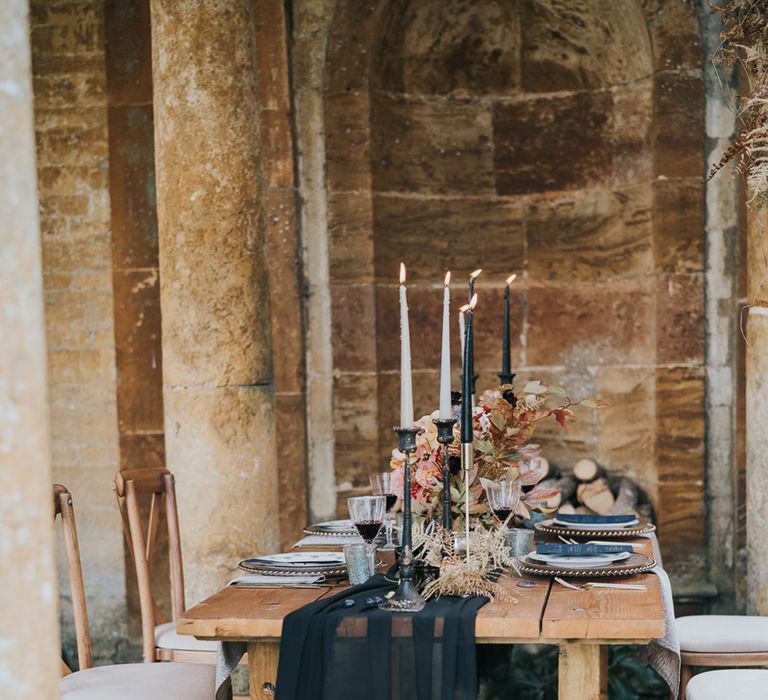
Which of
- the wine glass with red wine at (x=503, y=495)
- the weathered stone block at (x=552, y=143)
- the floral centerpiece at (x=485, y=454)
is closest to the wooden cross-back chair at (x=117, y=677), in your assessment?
the floral centerpiece at (x=485, y=454)

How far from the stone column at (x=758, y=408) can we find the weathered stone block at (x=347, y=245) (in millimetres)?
1706

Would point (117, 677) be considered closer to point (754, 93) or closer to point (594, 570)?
point (594, 570)

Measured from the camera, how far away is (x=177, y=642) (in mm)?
3318

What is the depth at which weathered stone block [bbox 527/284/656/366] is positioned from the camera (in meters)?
4.97

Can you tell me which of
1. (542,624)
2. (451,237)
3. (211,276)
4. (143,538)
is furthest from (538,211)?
(542,624)

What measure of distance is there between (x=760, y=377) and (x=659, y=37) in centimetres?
166

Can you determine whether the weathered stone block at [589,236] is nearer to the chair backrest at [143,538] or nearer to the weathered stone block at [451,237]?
the weathered stone block at [451,237]

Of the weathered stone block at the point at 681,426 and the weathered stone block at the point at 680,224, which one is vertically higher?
the weathered stone block at the point at 680,224

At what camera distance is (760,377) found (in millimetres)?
3908

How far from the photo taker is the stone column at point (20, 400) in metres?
1.19

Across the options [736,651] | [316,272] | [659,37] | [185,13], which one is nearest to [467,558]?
[736,651]

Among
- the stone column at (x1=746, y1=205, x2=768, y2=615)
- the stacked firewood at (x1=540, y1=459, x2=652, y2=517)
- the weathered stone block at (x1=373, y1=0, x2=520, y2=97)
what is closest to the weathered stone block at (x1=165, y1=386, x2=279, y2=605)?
the stacked firewood at (x1=540, y1=459, x2=652, y2=517)

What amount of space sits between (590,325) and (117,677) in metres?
3.04

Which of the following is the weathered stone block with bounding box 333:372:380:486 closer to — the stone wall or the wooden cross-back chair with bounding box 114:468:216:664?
the stone wall
